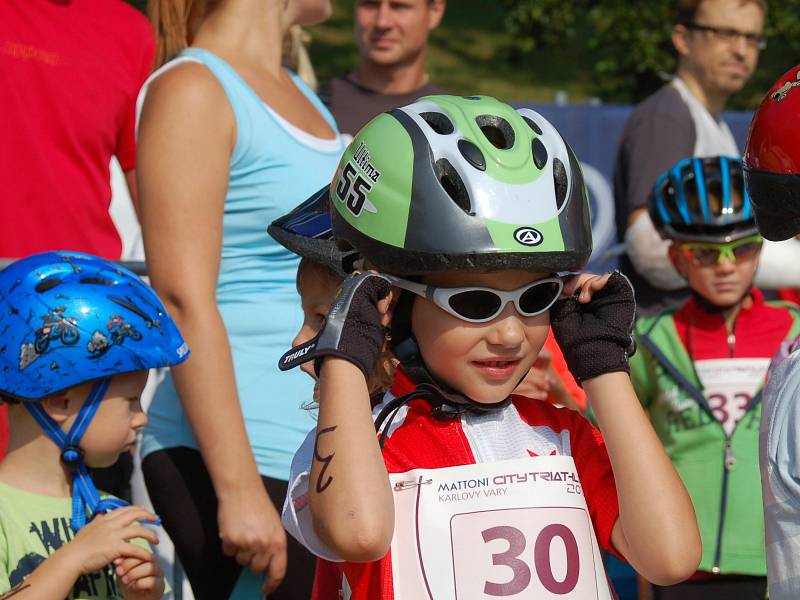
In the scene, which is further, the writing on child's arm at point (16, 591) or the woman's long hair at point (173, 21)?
the woman's long hair at point (173, 21)

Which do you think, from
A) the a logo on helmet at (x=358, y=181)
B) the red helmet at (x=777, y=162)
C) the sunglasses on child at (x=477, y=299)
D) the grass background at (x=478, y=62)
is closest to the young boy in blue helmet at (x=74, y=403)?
the a logo on helmet at (x=358, y=181)

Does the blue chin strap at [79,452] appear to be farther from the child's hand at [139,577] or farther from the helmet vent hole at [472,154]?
the helmet vent hole at [472,154]

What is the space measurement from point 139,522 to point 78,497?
0.18 meters

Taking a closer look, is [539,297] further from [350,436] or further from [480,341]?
[350,436]

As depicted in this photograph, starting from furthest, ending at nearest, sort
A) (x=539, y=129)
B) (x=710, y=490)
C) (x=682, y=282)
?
(x=682, y=282)
(x=710, y=490)
(x=539, y=129)

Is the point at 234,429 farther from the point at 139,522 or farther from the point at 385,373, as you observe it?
the point at 385,373

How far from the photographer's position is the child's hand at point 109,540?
10.9 ft

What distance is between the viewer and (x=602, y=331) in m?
2.90

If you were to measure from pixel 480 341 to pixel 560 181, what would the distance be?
1.33 feet

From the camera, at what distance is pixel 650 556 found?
2775 mm

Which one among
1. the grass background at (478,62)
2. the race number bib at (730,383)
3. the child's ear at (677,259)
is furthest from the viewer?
the grass background at (478,62)

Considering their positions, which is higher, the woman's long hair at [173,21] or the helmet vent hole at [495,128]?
the helmet vent hole at [495,128]

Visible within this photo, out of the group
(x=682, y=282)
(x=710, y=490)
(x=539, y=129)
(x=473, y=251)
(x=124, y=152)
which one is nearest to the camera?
(x=473, y=251)

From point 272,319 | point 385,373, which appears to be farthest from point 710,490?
point 385,373
